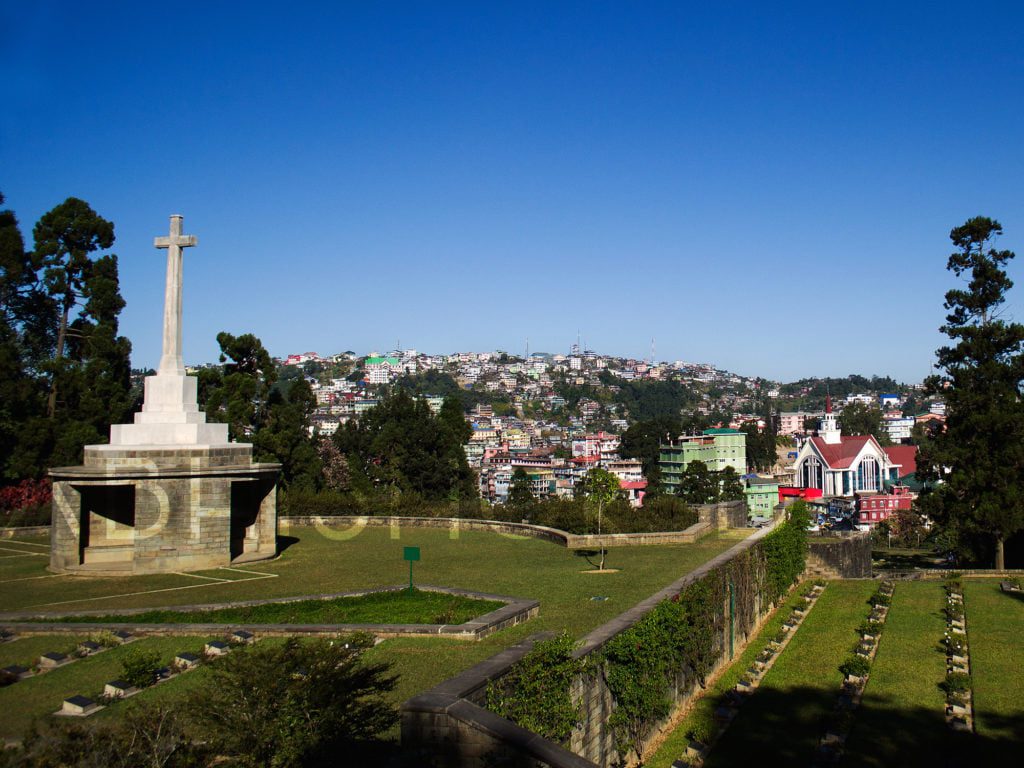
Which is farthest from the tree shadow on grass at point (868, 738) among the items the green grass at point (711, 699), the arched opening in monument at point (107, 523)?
the arched opening in monument at point (107, 523)

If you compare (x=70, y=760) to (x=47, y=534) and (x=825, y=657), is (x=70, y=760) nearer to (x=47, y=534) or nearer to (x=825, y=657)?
(x=825, y=657)

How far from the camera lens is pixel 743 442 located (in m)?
107

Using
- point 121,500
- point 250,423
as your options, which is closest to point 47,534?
point 121,500

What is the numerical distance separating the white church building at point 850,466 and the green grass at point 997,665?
79.8m

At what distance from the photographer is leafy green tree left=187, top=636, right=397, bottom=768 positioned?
18.8 ft

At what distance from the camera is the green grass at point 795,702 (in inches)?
385

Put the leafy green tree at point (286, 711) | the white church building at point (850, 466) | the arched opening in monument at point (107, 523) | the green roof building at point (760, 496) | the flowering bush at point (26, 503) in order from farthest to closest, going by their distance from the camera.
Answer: the white church building at point (850, 466) < the green roof building at point (760, 496) < the flowering bush at point (26, 503) < the arched opening in monument at point (107, 523) < the leafy green tree at point (286, 711)

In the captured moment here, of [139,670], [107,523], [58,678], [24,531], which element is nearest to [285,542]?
[107,523]

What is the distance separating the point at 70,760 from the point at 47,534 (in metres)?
18.1

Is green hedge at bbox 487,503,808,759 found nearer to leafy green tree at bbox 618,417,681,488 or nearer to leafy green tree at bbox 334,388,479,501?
leafy green tree at bbox 334,388,479,501

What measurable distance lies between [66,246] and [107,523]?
15986mm

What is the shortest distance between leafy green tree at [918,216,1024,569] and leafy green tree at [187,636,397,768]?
77.2ft

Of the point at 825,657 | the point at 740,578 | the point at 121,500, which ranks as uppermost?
the point at 121,500

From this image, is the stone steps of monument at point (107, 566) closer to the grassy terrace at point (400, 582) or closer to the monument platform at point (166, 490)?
the monument platform at point (166, 490)
